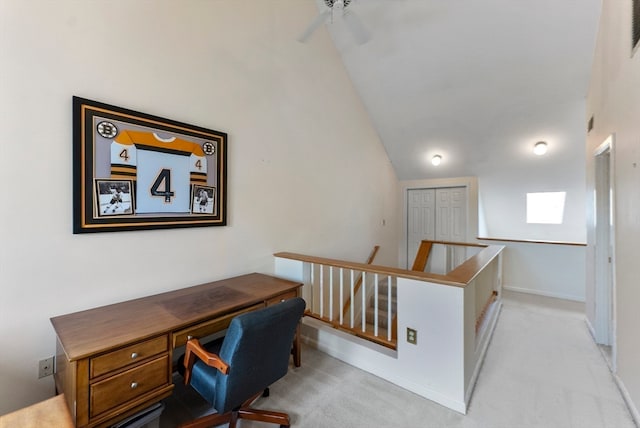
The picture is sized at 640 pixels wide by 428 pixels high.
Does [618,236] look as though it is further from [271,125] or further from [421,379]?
[271,125]

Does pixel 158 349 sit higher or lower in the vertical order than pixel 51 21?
lower

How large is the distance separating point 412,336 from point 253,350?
124cm

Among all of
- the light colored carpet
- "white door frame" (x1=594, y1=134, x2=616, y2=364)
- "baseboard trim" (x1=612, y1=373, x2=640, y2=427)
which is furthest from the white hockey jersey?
"white door frame" (x1=594, y1=134, x2=616, y2=364)

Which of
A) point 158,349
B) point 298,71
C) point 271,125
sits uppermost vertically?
point 298,71

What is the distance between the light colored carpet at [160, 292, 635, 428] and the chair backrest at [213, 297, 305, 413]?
48 centimetres

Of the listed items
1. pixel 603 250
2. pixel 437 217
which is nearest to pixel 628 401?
pixel 603 250

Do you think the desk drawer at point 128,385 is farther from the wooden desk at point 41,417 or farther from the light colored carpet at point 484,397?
the light colored carpet at point 484,397

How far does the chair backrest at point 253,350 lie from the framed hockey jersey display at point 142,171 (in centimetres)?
116

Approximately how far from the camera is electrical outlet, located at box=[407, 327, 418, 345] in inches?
81.7

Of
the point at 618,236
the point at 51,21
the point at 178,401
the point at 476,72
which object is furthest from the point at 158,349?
the point at 476,72

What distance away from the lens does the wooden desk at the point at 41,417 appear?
3.74 ft

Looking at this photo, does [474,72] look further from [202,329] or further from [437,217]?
[202,329]

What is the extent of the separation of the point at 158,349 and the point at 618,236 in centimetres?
328

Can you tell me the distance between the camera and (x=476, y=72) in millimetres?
3539
